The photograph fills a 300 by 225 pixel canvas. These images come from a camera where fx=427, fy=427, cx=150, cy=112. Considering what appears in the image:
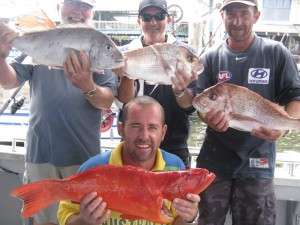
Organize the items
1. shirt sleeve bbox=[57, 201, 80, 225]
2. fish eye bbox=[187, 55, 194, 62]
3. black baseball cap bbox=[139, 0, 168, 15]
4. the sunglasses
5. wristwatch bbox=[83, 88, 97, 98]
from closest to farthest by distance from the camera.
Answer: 1. shirt sleeve bbox=[57, 201, 80, 225]
2. wristwatch bbox=[83, 88, 97, 98]
3. fish eye bbox=[187, 55, 194, 62]
4. the sunglasses
5. black baseball cap bbox=[139, 0, 168, 15]

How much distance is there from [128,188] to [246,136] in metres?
Answer: 1.34

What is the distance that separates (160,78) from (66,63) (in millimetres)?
657

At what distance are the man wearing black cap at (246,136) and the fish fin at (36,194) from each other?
1.38 meters

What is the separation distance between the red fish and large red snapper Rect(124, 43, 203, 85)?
3.20ft

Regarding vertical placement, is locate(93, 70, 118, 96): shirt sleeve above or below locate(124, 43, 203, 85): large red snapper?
below

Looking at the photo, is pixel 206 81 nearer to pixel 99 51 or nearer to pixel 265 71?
pixel 265 71

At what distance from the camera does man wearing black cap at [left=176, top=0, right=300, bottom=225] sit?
9.72ft

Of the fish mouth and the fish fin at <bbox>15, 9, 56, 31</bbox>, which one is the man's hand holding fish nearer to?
the fish fin at <bbox>15, 9, 56, 31</bbox>

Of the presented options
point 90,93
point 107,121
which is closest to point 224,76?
point 90,93

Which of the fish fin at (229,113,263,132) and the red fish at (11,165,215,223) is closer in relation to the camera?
the red fish at (11,165,215,223)

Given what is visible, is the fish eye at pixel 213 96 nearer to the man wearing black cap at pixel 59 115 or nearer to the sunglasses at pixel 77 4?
the man wearing black cap at pixel 59 115

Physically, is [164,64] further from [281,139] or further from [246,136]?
[281,139]

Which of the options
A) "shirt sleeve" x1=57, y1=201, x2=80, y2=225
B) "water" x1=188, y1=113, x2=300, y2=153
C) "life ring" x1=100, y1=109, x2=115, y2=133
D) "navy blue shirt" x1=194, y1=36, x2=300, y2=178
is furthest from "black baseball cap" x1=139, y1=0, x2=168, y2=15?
"water" x1=188, y1=113, x2=300, y2=153

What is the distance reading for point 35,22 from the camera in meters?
2.44
